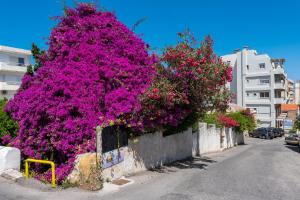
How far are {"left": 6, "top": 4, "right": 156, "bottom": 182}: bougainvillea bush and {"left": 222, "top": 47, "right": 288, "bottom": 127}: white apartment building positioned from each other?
4572cm

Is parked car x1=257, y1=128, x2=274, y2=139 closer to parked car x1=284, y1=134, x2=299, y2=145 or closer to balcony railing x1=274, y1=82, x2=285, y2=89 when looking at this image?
parked car x1=284, y1=134, x2=299, y2=145

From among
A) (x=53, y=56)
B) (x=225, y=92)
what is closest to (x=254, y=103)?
(x=225, y=92)

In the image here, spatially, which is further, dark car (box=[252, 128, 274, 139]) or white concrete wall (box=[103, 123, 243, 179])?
dark car (box=[252, 128, 274, 139])

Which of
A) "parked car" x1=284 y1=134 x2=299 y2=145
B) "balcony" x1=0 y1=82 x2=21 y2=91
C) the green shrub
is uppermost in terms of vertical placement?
"balcony" x1=0 y1=82 x2=21 y2=91

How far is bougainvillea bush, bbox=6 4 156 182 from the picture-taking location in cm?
1092

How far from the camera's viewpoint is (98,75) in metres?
12.1

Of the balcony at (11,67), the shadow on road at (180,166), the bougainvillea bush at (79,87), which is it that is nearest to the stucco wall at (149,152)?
the shadow on road at (180,166)

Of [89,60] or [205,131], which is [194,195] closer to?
[89,60]

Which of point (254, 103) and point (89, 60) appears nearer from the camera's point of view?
point (89, 60)

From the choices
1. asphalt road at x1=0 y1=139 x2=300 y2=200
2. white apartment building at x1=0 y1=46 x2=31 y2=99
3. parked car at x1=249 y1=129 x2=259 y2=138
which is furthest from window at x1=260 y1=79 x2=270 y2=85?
asphalt road at x1=0 y1=139 x2=300 y2=200

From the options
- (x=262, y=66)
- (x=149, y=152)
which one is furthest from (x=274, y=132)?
(x=149, y=152)

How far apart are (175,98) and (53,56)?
6033 millimetres

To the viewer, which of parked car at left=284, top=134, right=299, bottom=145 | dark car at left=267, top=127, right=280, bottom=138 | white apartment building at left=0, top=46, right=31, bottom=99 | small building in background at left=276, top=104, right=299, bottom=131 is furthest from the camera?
small building in background at left=276, top=104, right=299, bottom=131

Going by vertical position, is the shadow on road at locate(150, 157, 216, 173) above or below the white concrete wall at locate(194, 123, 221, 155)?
below
